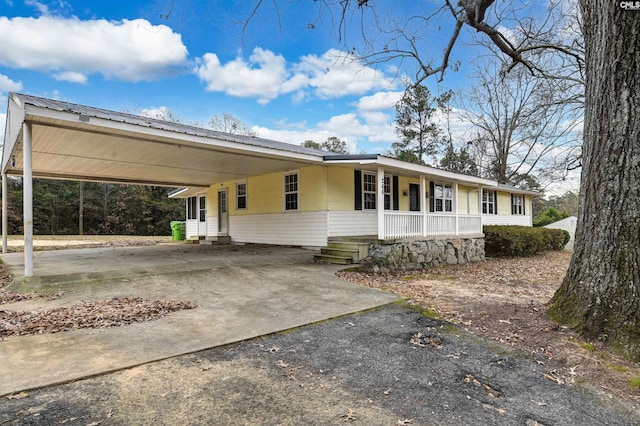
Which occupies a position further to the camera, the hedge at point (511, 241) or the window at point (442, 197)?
the window at point (442, 197)

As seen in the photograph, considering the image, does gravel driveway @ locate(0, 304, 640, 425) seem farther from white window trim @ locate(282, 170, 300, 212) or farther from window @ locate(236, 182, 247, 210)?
window @ locate(236, 182, 247, 210)

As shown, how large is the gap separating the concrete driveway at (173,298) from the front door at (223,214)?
578 cm

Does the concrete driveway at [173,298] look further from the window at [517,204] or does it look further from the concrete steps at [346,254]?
the window at [517,204]

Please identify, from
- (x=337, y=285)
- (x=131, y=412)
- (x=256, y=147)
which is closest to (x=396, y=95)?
(x=256, y=147)

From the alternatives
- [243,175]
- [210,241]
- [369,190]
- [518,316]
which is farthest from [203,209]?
[518,316]

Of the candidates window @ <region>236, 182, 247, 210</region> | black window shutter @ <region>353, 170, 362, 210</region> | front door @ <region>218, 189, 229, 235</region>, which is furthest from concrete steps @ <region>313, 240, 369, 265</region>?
front door @ <region>218, 189, 229, 235</region>

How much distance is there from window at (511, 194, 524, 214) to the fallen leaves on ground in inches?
852

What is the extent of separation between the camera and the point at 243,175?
13.4 metres

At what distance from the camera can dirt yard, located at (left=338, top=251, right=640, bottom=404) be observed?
3035 millimetres

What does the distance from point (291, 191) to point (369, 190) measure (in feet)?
9.14

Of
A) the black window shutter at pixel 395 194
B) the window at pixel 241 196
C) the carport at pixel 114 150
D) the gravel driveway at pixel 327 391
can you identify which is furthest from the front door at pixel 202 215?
the gravel driveway at pixel 327 391

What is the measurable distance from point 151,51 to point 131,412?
17.9 feet

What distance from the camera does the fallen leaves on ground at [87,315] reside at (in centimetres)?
388

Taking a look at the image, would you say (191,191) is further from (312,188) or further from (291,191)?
(312,188)
